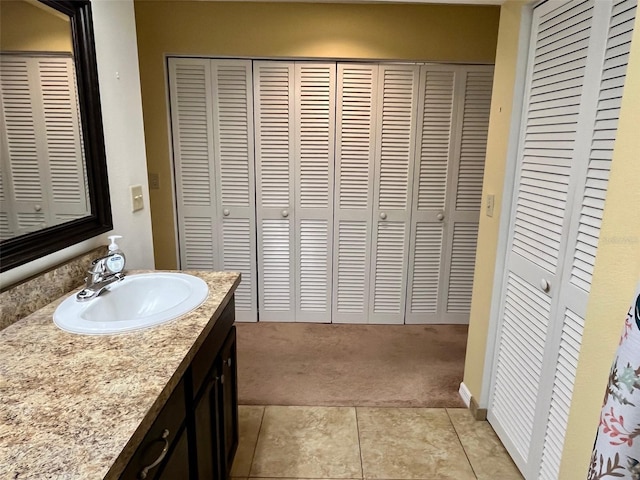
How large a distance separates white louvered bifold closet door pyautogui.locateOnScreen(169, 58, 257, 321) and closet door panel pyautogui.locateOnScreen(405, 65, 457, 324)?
4.06 ft

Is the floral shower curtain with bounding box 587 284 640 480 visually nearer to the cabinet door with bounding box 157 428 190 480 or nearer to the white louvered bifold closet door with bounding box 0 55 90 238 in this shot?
the cabinet door with bounding box 157 428 190 480

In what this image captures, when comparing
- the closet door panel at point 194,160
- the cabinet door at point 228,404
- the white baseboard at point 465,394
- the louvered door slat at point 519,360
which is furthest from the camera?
the closet door panel at point 194,160

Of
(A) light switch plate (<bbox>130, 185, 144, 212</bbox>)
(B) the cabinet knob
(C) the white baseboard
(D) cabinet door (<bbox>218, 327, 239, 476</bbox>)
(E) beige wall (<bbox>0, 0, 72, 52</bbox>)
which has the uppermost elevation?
(E) beige wall (<bbox>0, 0, 72, 52</bbox>)

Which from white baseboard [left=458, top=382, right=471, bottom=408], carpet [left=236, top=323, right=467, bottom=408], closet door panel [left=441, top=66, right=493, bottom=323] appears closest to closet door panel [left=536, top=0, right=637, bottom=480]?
white baseboard [left=458, top=382, right=471, bottom=408]

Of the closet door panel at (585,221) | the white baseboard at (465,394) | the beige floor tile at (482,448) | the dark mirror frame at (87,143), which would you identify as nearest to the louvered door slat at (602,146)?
the closet door panel at (585,221)

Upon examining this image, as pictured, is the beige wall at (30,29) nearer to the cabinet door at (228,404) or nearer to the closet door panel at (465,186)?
the cabinet door at (228,404)

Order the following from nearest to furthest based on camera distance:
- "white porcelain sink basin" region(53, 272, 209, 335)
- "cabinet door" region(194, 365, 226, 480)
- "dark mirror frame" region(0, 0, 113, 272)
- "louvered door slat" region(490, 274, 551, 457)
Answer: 1. "white porcelain sink basin" region(53, 272, 209, 335)
2. "cabinet door" region(194, 365, 226, 480)
3. "dark mirror frame" region(0, 0, 113, 272)
4. "louvered door slat" region(490, 274, 551, 457)

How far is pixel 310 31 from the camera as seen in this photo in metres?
2.65

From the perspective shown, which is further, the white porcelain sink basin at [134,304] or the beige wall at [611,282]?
the white porcelain sink basin at [134,304]

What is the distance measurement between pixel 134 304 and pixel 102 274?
166 mm

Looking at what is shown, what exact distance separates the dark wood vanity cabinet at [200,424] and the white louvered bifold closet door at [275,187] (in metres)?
1.46

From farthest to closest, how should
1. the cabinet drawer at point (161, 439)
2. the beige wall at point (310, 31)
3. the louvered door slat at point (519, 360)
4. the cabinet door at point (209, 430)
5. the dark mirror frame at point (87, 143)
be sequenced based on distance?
the beige wall at point (310, 31)
the louvered door slat at point (519, 360)
the dark mirror frame at point (87, 143)
the cabinet door at point (209, 430)
the cabinet drawer at point (161, 439)

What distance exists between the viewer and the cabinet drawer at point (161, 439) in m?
0.76

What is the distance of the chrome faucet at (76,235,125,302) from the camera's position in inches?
49.5
